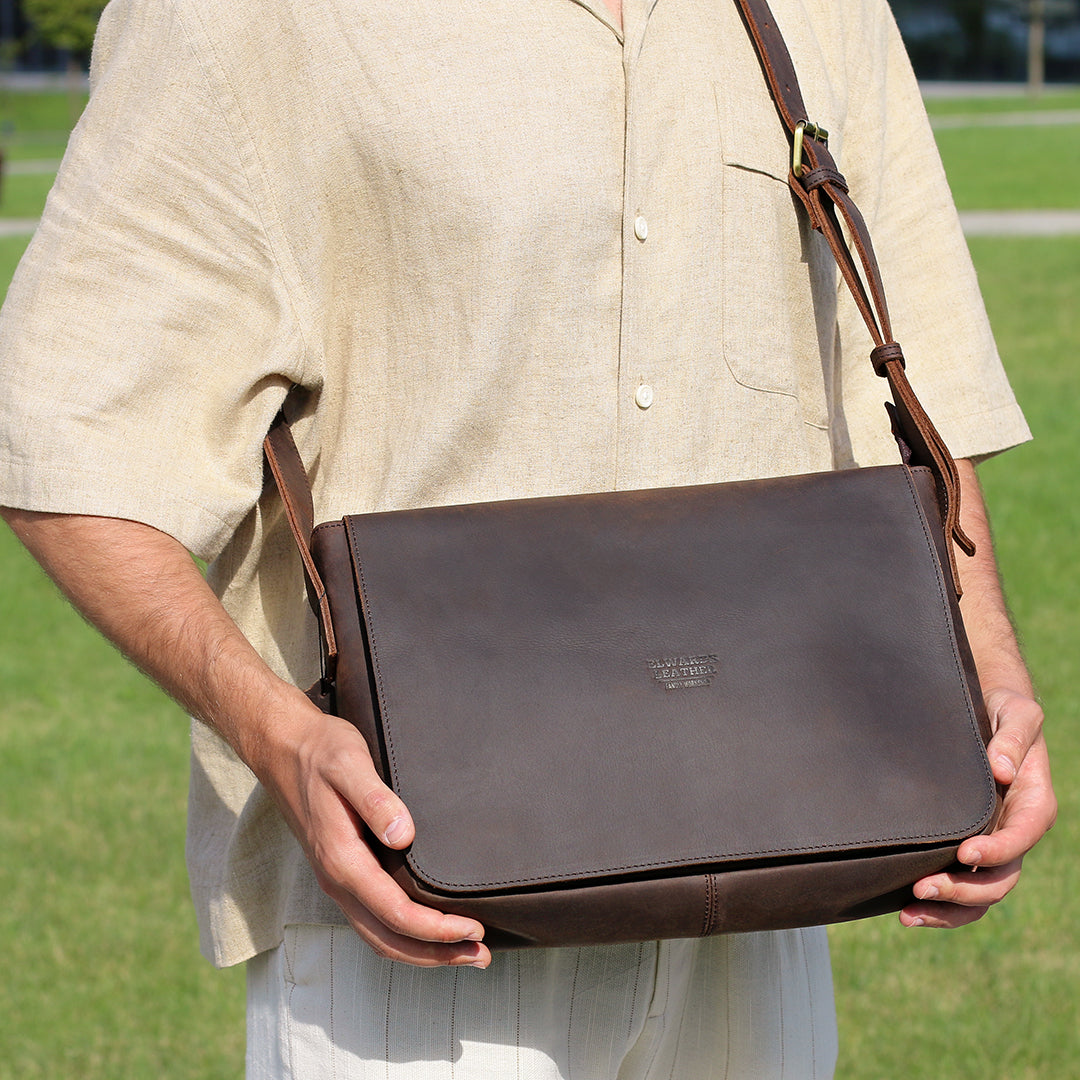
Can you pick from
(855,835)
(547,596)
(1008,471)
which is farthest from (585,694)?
(1008,471)

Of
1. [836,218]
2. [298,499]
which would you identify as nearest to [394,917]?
[298,499]

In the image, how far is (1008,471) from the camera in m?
7.57

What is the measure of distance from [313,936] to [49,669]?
4598 mm

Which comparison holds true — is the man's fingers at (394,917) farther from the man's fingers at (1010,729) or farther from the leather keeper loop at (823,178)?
the leather keeper loop at (823,178)

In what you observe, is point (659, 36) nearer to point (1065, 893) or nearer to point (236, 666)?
point (236, 666)

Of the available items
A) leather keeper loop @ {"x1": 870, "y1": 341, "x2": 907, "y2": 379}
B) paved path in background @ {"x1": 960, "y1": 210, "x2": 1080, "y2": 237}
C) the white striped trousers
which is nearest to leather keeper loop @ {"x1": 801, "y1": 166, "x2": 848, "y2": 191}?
leather keeper loop @ {"x1": 870, "y1": 341, "x2": 907, "y2": 379}

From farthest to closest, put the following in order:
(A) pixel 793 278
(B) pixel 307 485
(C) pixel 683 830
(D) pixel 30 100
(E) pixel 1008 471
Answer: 1. (D) pixel 30 100
2. (E) pixel 1008 471
3. (A) pixel 793 278
4. (B) pixel 307 485
5. (C) pixel 683 830

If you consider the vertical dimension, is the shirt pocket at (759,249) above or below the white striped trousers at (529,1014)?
above

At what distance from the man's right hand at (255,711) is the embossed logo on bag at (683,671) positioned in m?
0.25

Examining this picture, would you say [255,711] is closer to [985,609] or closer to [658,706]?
[658,706]

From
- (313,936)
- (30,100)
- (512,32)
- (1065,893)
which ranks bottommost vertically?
(30,100)

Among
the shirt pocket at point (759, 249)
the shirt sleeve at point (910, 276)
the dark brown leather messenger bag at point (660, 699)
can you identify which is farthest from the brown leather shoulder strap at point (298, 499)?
the shirt sleeve at point (910, 276)

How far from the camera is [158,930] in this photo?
3.86m

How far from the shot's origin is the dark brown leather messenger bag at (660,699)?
120 centimetres
